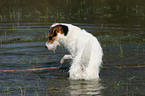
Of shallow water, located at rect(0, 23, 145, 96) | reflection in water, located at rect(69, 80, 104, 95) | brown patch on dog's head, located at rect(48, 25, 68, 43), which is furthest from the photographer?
brown patch on dog's head, located at rect(48, 25, 68, 43)

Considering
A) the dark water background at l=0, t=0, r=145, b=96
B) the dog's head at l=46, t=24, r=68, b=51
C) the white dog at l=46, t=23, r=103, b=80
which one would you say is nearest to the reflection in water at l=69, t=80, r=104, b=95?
the dark water background at l=0, t=0, r=145, b=96

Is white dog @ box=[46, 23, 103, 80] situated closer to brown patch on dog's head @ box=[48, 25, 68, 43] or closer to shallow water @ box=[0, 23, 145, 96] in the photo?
brown patch on dog's head @ box=[48, 25, 68, 43]

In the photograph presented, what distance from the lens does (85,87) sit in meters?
7.73

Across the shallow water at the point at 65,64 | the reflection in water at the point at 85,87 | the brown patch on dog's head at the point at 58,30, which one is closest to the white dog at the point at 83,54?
the brown patch on dog's head at the point at 58,30

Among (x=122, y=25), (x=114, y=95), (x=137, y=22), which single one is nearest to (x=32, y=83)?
(x=114, y=95)

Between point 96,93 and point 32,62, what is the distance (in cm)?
365

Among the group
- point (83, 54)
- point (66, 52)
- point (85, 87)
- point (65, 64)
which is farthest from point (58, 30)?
point (66, 52)

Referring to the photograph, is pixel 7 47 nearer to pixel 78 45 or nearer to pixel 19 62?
pixel 19 62

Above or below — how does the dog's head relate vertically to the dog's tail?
above

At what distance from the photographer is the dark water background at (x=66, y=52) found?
7.67 m

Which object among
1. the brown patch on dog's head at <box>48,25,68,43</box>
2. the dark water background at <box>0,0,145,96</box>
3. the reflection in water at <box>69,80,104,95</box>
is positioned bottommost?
the reflection in water at <box>69,80,104,95</box>

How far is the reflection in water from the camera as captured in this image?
735 centimetres

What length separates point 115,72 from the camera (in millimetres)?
9133

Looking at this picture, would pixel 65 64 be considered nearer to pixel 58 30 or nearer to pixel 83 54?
pixel 58 30
